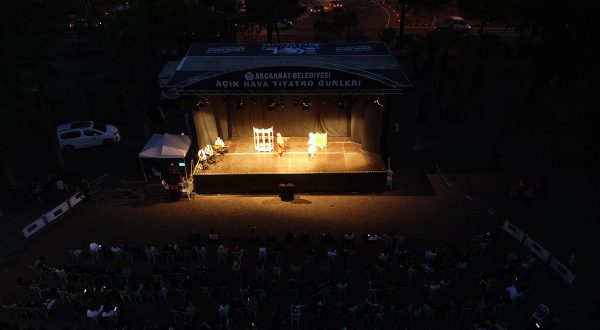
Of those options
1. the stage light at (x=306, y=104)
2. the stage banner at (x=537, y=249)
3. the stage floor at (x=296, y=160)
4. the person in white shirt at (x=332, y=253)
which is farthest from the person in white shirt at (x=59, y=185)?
the stage banner at (x=537, y=249)

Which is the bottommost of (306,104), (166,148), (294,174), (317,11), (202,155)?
(294,174)

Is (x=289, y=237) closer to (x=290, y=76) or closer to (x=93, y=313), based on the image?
(x=93, y=313)

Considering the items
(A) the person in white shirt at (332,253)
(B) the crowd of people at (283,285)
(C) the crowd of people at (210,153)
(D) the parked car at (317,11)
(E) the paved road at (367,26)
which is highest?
(D) the parked car at (317,11)

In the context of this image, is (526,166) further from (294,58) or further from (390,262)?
(294,58)

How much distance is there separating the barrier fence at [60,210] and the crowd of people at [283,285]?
2.39 m

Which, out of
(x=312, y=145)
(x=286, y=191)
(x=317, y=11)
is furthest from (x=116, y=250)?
(x=317, y=11)

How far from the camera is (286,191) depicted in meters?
19.9

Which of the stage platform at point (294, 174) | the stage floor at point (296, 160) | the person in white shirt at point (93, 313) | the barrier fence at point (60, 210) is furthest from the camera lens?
the stage floor at point (296, 160)

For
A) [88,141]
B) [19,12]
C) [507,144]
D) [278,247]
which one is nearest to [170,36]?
[88,141]

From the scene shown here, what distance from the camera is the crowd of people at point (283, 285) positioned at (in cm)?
1345

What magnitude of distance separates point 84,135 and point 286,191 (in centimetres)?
1345

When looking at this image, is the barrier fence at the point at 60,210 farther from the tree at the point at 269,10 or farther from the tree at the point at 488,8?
the tree at the point at 488,8

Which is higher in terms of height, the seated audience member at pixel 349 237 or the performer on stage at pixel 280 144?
the performer on stage at pixel 280 144

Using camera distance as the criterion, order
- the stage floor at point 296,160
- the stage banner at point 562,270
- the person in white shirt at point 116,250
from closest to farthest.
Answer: the stage banner at point 562,270 → the person in white shirt at point 116,250 → the stage floor at point 296,160
